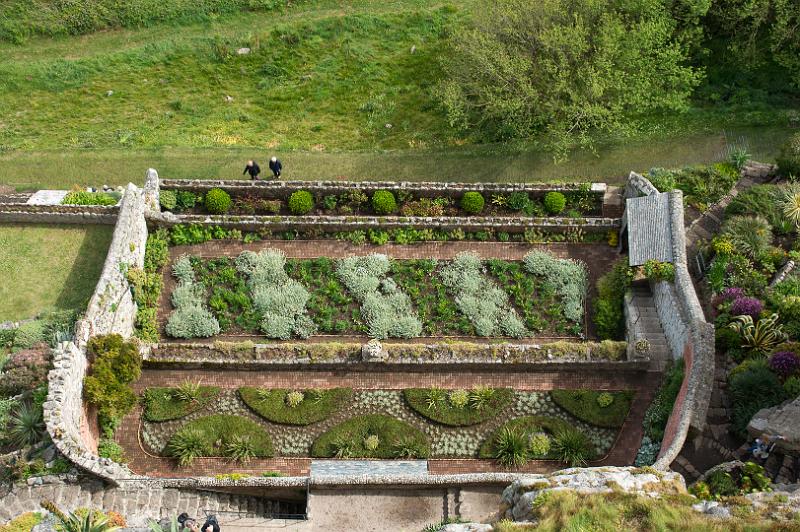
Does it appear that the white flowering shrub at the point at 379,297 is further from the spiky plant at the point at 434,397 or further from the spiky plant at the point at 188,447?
the spiky plant at the point at 188,447

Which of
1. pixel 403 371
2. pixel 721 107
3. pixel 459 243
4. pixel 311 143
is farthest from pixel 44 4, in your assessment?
pixel 721 107

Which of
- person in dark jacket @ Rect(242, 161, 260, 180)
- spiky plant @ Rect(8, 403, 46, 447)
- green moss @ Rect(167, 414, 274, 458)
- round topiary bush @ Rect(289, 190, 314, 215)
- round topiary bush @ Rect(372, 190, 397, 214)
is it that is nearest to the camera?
spiky plant @ Rect(8, 403, 46, 447)

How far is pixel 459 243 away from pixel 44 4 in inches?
1441

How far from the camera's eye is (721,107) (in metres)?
43.3

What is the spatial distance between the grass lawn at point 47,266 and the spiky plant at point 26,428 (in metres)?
7.17

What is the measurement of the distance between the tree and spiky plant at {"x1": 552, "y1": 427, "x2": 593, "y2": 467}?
1621 centimetres

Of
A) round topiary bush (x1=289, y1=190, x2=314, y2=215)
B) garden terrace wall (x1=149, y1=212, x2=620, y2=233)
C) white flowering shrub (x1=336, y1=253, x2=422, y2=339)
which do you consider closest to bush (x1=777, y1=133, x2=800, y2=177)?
garden terrace wall (x1=149, y1=212, x2=620, y2=233)

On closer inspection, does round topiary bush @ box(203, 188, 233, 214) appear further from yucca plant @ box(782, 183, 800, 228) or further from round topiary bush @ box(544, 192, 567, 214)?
yucca plant @ box(782, 183, 800, 228)

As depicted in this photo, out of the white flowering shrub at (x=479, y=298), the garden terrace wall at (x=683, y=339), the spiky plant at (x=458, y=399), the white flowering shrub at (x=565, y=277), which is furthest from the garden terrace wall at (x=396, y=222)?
the spiky plant at (x=458, y=399)

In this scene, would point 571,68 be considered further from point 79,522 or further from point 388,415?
point 79,522

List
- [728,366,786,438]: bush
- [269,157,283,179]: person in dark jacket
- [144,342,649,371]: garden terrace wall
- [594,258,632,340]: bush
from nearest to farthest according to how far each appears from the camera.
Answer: [728,366,786,438]: bush → [144,342,649,371]: garden terrace wall → [594,258,632,340]: bush → [269,157,283,179]: person in dark jacket

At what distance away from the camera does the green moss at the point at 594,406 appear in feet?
101

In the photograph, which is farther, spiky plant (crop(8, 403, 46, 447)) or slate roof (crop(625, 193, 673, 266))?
slate roof (crop(625, 193, 673, 266))

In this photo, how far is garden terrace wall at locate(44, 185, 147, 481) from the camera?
28059 mm
